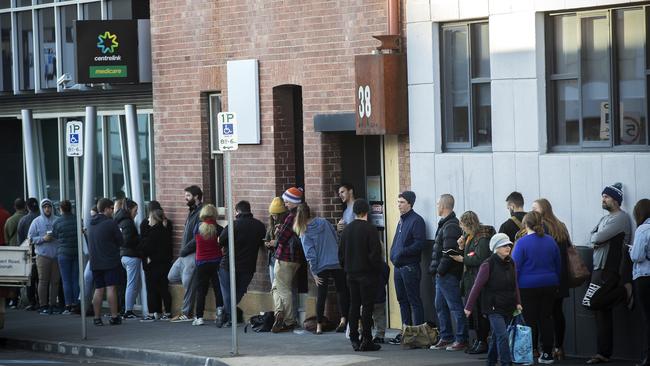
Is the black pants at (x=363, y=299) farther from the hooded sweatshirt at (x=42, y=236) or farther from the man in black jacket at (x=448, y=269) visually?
the hooded sweatshirt at (x=42, y=236)

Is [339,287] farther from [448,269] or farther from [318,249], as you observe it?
[448,269]

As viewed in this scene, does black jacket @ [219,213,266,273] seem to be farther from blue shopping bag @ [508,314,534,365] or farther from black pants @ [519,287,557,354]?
blue shopping bag @ [508,314,534,365]

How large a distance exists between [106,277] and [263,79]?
4.00 meters

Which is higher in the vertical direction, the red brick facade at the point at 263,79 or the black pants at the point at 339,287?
the red brick facade at the point at 263,79

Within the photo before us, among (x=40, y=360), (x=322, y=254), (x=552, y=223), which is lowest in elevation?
(x=40, y=360)

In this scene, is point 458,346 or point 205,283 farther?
point 205,283

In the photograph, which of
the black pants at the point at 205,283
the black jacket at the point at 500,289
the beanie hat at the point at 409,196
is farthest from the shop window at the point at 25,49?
the black jacket at the point at 500,289

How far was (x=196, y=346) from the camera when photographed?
A: 58.4 feet

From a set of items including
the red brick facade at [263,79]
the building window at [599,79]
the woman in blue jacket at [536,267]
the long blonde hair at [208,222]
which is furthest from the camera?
the long blonde hair at [208,222]

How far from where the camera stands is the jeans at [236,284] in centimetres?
1967

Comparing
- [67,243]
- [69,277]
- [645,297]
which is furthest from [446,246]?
[69,277]

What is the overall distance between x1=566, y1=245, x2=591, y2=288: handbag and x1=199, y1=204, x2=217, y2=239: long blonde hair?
6.51 meters

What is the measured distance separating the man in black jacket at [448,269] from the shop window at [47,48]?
1052 cm

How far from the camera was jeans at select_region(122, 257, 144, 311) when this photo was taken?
852 inches
